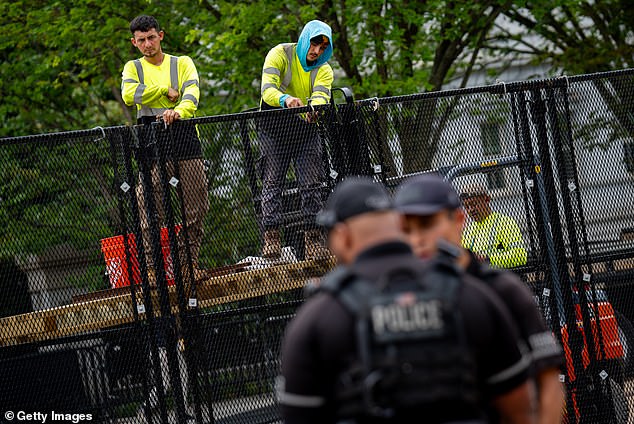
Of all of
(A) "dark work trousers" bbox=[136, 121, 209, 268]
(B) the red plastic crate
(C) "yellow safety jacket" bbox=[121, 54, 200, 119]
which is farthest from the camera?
(C) "yellow safety jacket" bbox=[121, 54, 200, 119]

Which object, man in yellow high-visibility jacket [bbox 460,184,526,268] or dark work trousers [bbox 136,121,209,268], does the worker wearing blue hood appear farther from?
man in yellow high-visibility jacket [bbox 460,184,526,268]

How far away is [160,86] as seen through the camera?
362 inches

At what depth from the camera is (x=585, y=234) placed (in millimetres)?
9117

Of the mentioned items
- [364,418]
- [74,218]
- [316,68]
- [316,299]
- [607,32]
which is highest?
[607,32]

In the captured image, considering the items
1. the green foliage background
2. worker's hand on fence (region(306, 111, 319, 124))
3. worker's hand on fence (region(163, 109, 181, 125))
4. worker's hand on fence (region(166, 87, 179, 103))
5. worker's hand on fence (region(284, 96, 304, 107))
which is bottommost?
worker's hand on fence (region(306, 111, 319, 124))

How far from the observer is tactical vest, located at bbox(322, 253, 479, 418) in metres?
3.82

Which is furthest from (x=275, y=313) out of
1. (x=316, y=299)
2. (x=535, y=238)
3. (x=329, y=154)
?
(x=316, y=299)

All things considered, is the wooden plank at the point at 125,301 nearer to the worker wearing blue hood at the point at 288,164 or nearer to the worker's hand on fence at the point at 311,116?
the worker wearing blue hood at the point at 288,164

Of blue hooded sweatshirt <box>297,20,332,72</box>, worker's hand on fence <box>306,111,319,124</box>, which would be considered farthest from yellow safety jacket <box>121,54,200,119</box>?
worker's hand on fence <box>306,111,319,124</box>

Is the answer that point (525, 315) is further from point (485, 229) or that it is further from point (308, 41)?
point (308, 41)

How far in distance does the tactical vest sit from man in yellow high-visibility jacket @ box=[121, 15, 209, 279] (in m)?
4.54

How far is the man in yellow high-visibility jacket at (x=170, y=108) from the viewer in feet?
27.3

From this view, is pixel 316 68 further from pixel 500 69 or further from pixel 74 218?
pixel 500 69

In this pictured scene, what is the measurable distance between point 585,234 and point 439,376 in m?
5.59
